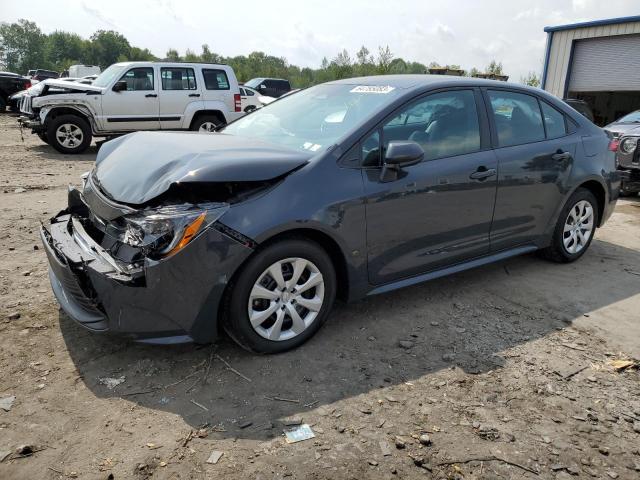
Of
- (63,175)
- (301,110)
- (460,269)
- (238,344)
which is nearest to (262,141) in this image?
(301,110)

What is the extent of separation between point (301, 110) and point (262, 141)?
1.72 ft

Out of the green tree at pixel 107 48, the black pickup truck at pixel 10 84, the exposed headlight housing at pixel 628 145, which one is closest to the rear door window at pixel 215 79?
the exposed headlight housing at pixel 628 145

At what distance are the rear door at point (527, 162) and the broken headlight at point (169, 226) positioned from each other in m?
Answer: 2.35

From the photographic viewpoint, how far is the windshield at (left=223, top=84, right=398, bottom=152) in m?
3.46

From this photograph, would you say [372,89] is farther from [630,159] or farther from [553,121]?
[630,159]

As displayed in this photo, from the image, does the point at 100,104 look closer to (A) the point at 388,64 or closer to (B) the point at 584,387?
(B) the point at 584,387

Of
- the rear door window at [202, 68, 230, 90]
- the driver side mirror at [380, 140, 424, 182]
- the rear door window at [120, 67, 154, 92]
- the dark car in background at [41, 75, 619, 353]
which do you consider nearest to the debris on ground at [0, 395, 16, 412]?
the dark car in background at [41, 75, 619, 353]

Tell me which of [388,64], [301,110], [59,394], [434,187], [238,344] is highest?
[388,64]

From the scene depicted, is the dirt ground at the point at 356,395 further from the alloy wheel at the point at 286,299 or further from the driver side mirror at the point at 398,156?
the driver side mirror at the point at 398,156

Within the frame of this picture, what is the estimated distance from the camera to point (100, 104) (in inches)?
431

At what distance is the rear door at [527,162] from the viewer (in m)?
4.07

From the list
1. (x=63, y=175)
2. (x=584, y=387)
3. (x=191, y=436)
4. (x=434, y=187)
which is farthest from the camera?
(x=63, y=175)

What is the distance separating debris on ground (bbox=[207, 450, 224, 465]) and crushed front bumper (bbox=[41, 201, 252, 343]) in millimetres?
701

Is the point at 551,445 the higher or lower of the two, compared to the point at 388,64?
lower
